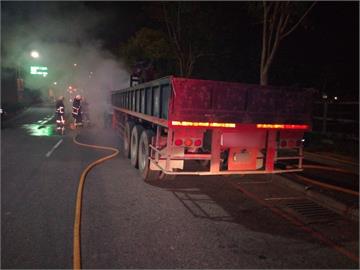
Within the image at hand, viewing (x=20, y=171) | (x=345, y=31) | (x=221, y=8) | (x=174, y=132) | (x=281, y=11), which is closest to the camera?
(x=174, y=132)

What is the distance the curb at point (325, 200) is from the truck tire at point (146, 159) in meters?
2.65

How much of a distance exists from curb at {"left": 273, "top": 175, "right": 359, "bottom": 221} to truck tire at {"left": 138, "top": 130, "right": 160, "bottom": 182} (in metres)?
2.65

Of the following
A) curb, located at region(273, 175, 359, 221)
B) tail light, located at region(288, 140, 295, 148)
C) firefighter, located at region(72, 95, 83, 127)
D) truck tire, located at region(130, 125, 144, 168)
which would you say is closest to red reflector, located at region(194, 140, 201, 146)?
tail light, located at region(288, 140, 295, 148)

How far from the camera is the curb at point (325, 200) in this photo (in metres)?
5.58

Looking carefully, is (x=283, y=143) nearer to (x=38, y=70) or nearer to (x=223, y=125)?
(x=223, y=125)

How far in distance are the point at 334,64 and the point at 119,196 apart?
15.2 meters

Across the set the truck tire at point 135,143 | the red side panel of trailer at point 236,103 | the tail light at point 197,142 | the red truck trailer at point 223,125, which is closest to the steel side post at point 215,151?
the red truck trailer at point 223,125

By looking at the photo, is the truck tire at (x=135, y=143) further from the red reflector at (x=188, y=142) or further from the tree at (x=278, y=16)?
the tree at (x=278, y=16)

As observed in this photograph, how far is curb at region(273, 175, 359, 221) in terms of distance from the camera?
18.3 feet

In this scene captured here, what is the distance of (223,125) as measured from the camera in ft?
20.0

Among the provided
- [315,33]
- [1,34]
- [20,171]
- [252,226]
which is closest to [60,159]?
[20,171]

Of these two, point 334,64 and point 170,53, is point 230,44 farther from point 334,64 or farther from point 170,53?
point 334,64

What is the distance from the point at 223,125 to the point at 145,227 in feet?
7.38

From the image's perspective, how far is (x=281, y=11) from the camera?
12148 millimetres
